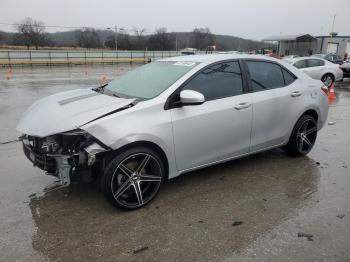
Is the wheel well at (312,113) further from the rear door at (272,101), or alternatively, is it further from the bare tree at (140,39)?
the bare tree at (140,39)

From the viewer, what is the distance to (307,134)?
5367 mm

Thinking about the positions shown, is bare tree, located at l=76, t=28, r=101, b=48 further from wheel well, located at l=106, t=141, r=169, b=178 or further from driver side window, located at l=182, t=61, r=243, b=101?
wheel well, located at l=106, t=141, r=169, b=178

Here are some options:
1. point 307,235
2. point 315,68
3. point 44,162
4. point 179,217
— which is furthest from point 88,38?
point 307,235

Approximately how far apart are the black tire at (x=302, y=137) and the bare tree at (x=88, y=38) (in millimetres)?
69107

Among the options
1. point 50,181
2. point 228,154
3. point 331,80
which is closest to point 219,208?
point 228,154

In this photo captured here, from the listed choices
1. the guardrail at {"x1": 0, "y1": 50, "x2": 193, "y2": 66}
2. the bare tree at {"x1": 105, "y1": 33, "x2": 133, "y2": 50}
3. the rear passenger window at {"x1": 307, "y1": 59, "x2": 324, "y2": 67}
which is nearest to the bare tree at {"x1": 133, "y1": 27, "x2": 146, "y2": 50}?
the bare tree at {"x1": 105, "y1": 33, "x2": 133, "y2": 50}

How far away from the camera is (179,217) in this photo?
3562mm

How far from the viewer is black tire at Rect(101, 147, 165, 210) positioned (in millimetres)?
3442

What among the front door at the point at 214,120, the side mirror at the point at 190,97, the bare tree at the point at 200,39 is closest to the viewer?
the side mirror at the point at 190,97

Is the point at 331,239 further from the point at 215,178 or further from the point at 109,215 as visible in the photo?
the point at 109,215

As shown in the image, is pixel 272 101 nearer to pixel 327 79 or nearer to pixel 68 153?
pixel 68 153

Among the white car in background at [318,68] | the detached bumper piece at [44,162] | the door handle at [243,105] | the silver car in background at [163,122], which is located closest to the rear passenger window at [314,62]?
the white car in background at [318,68]

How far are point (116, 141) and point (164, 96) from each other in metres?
0.81

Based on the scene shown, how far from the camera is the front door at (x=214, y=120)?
3854 mm
